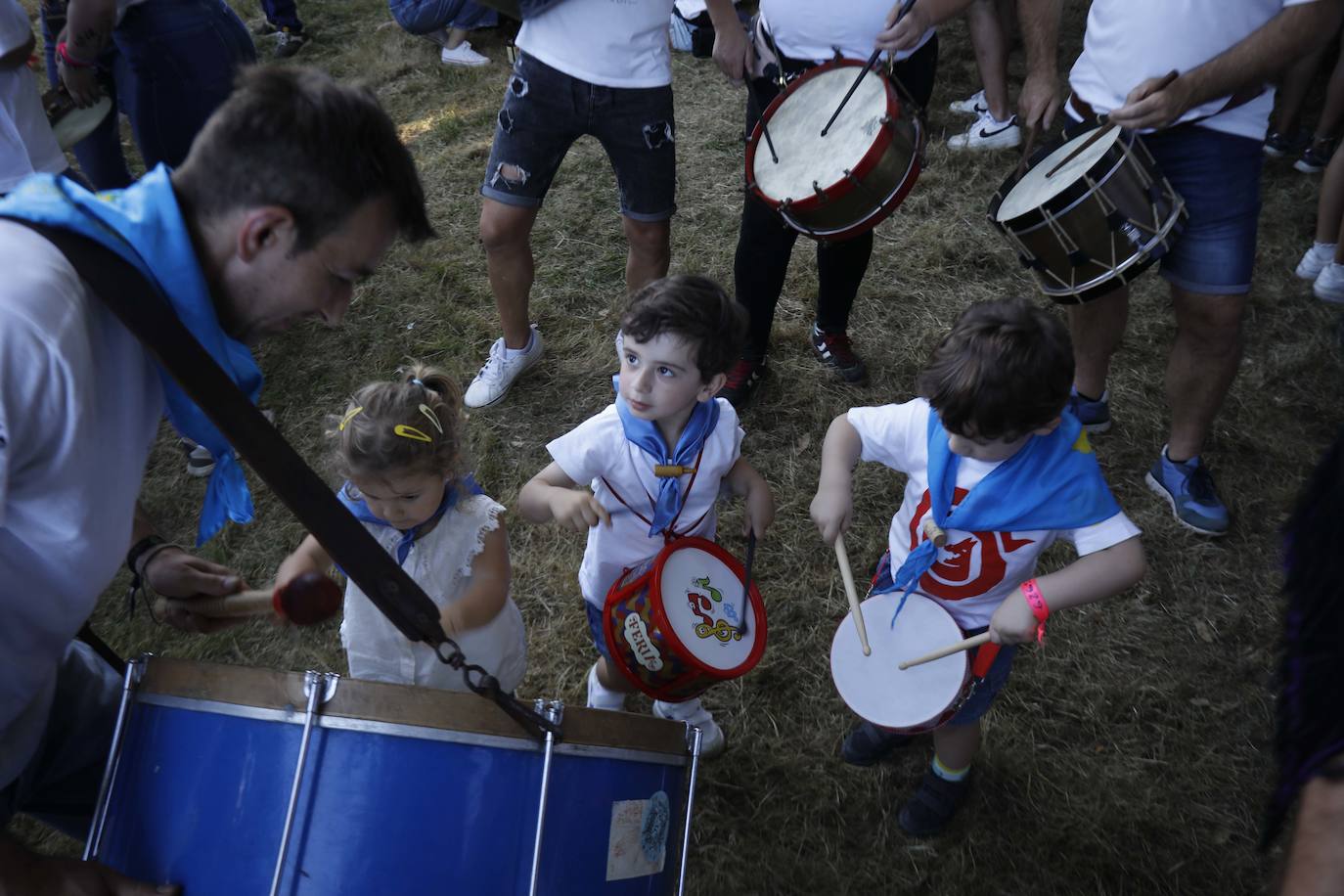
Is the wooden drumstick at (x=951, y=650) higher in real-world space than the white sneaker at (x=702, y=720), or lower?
higher

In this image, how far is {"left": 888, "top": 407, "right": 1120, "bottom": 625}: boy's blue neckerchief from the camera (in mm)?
1771

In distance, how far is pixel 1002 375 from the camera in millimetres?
1681

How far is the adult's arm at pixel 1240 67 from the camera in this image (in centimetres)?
233

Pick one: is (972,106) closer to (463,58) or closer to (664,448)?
(463,58)

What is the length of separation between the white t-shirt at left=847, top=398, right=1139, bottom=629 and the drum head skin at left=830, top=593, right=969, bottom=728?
84mm

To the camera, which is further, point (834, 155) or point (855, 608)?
point (834, 155)

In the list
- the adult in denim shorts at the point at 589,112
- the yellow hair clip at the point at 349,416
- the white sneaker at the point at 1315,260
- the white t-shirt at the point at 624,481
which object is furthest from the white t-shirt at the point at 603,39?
the white sneaker at the point at 1315,260

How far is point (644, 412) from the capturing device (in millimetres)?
2000

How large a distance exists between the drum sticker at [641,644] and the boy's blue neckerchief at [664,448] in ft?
0.75

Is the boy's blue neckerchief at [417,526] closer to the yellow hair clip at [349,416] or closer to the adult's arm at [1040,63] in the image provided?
the yellow hair clip at [349,416]

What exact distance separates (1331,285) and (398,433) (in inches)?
155

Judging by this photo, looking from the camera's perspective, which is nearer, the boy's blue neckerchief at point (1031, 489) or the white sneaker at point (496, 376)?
the boy's blue neckerchief at point (1031, 489)

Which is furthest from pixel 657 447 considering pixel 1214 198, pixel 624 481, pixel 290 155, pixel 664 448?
pixel 1214 198

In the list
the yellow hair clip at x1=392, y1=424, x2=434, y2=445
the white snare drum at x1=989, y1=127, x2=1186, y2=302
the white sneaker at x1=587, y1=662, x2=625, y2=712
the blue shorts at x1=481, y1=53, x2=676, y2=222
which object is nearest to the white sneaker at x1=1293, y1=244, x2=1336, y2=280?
the white snare drum at x1=989, y1=127, x2=1186, y2=302
